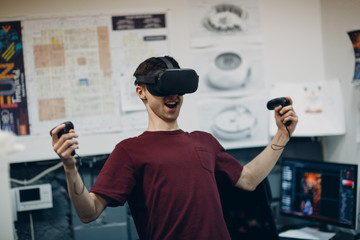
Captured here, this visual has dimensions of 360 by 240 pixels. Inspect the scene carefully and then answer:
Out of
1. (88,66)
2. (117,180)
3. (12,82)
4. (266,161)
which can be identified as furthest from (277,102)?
(12,82)

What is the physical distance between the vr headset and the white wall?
73 cm

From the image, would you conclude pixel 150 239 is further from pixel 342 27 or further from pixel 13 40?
pixel 342 27

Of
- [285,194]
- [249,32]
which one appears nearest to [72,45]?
[249,32]

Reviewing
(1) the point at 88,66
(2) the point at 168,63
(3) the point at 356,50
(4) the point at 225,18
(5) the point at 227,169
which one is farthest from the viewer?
(4) the point at 225,18

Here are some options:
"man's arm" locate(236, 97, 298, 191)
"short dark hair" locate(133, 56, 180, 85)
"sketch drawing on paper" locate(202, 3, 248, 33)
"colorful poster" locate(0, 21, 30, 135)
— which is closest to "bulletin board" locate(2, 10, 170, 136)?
"colorful poster" locate(0, 21, 30, 135)

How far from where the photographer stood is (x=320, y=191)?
71.1 inches

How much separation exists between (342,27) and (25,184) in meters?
1.87

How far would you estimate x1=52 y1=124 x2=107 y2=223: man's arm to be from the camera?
0.97 meters

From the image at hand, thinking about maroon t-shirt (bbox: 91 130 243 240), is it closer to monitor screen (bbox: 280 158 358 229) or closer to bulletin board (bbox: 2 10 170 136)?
bulletin board (bbox: 2 10 170 136)

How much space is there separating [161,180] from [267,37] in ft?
4.05

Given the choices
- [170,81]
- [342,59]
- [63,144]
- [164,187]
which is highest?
[342,59]

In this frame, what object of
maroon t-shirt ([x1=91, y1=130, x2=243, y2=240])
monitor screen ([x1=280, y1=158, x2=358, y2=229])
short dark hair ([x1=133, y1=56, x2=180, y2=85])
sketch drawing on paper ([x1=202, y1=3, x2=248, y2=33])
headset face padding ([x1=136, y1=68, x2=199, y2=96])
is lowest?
monitor screen ([x1=280, y1=158, x2=358, y2=229])

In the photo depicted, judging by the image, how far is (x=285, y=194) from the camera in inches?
76.7

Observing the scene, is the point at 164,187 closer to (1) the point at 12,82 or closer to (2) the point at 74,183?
(2) the point at 74,183
